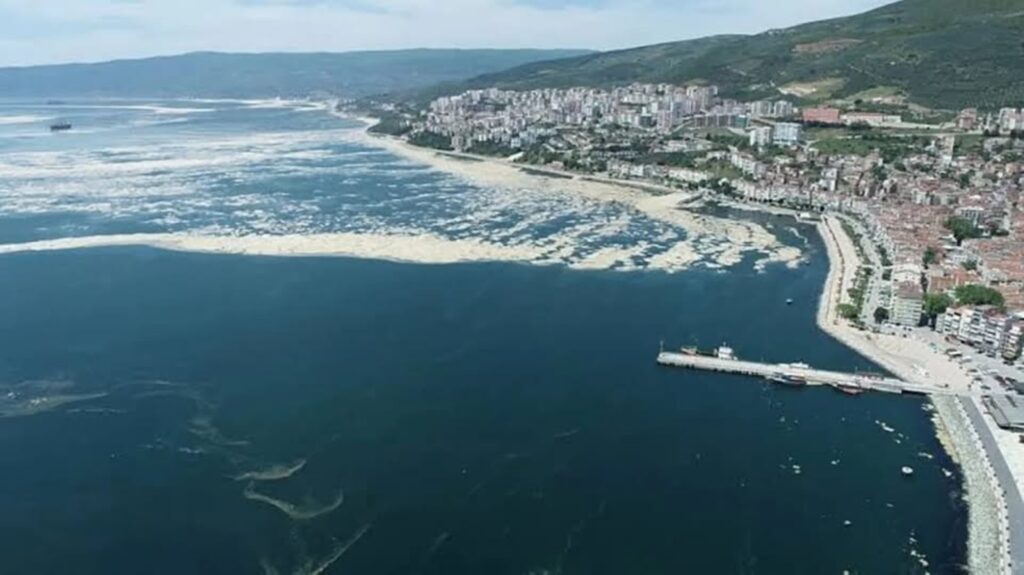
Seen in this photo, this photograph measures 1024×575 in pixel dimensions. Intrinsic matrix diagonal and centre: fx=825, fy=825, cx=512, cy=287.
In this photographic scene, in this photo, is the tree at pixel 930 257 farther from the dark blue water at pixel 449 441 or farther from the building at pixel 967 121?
the building at pixel 967 121

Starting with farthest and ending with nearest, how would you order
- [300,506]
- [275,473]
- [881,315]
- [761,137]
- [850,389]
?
[761,137] < [881,315] < [850,389] < [275,473] < [300,506]

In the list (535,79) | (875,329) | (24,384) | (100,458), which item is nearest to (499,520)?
(100,458)

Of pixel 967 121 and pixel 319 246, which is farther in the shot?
pixel 967 121

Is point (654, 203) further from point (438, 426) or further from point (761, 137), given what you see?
point (438, 426)

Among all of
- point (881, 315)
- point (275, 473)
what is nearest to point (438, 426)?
point (275, 473)

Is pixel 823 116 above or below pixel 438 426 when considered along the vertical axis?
above

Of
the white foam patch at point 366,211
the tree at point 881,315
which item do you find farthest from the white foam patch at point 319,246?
the tree at point 881,315

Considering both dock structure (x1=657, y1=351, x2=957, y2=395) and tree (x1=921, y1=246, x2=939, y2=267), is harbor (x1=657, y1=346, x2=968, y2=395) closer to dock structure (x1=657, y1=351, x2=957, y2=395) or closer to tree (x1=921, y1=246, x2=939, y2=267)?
dock structure (x1=657, y1=351, x2=957, y2=395)
